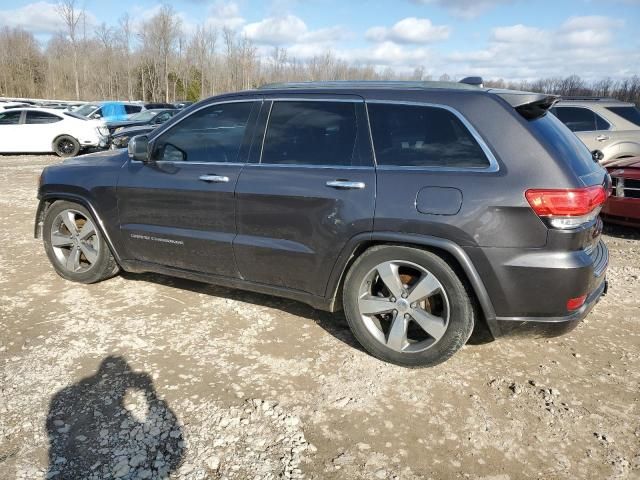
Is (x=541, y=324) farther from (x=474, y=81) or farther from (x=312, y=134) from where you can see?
(x=312, y=134)

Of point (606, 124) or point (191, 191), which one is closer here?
point (191, 191)

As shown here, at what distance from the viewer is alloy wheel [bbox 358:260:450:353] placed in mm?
3096

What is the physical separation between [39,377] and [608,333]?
404cm

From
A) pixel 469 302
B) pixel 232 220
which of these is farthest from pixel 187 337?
pixel 469 302

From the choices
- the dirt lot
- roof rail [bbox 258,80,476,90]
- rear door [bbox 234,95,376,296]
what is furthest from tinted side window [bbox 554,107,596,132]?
rear door [bbox 234,95,376,296]

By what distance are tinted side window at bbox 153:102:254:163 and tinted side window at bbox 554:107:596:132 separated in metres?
6.50

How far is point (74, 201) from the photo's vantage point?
446 cm

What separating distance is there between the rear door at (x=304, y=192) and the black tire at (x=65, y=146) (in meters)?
13.4

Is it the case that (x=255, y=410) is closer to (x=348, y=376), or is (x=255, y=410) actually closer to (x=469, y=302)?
(x=348, y=376)

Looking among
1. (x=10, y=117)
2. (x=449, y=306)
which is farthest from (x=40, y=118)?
(x=449, y=306)

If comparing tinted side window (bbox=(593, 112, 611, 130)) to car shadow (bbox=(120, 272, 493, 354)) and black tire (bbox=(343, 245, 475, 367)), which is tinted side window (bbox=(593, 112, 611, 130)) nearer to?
car shadow (bbox=(120, 272, 493, 354))

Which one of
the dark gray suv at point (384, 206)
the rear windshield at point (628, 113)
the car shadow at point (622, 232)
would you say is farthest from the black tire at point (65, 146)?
the car shadow at point (622, 232)

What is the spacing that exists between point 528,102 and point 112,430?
2995mm

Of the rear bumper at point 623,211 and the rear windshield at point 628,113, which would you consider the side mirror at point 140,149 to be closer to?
the rear bumper at point 623,211
